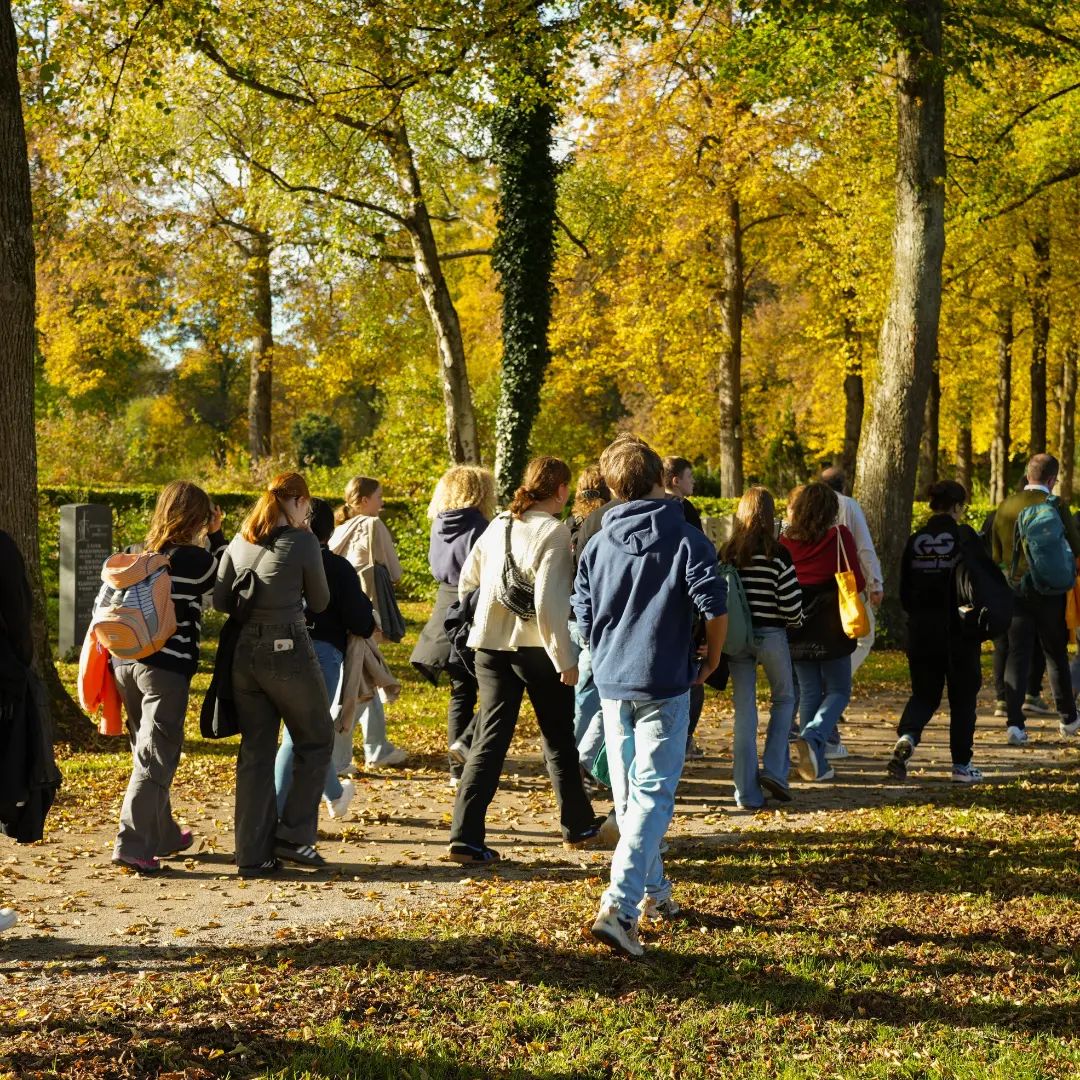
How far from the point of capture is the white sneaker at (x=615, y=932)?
5.41 meters

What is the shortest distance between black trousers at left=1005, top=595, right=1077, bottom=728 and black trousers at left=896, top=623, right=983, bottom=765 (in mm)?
1830

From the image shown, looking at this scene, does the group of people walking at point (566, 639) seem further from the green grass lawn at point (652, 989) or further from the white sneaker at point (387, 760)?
the green grass lawn at point (652, 989)

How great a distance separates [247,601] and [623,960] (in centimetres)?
254

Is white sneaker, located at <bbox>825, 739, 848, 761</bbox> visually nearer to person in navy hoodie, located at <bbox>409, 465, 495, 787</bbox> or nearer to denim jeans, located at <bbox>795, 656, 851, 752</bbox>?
denim jeans, located at <bbox>795, 656, 851, 752</bbox>

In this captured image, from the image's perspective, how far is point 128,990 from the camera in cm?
498

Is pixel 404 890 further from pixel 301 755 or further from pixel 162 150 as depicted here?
pixel 162 150

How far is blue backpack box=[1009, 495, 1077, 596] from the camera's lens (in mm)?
10656

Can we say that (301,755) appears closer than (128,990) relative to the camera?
No

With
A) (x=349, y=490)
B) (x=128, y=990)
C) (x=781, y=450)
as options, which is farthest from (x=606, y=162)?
(x=128, y=990)

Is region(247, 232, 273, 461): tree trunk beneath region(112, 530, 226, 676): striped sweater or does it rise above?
above

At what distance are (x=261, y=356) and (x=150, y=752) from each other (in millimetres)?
28356

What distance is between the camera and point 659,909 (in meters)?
6.05

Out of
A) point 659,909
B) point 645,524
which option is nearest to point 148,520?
point 659,909

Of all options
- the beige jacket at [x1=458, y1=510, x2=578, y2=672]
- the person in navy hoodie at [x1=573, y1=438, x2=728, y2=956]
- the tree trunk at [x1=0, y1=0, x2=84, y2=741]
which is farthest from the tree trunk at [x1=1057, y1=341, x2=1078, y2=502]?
the person in navy hoodie at [x1=573, y1=438, x2=728, y2=956]
